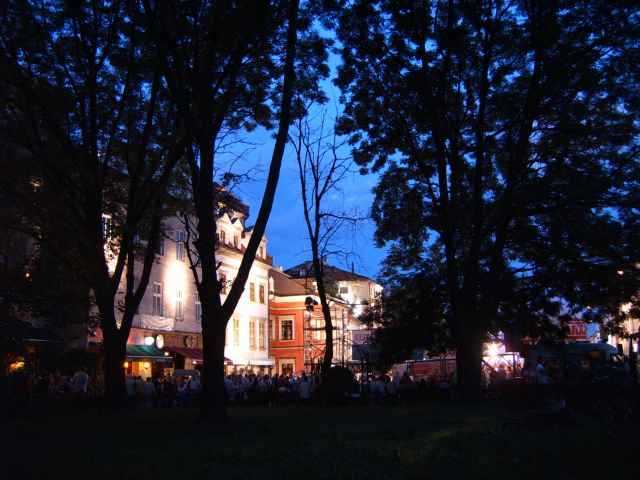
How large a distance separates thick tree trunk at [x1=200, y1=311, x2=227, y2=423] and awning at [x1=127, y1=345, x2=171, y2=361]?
1064 inches

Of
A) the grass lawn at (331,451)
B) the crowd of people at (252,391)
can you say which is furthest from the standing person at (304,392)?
the grass lawn at (331,451)

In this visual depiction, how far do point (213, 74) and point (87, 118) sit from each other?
4.90 metres

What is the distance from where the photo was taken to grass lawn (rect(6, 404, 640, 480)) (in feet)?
25.5

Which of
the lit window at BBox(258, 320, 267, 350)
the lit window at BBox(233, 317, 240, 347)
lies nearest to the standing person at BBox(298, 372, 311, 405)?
the lit window at BBox(233, 317, 240, 347)

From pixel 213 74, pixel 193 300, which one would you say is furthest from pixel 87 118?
pixel 193 300

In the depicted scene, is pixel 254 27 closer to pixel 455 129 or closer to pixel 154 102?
pixel 154 102

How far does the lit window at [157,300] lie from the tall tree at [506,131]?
27.3m

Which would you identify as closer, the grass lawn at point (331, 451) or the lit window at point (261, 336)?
the grass lawn at point (331, 451)

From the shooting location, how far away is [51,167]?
17125 millimetres

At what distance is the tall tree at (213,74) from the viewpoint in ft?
46.2

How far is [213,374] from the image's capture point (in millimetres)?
14219

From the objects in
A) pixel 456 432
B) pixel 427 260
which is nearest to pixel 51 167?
pixel 456 432

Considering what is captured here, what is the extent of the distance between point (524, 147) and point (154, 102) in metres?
9.51

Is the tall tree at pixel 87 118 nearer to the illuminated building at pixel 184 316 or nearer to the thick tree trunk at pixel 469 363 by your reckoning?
the thick tree trunk at pixel 469 363
